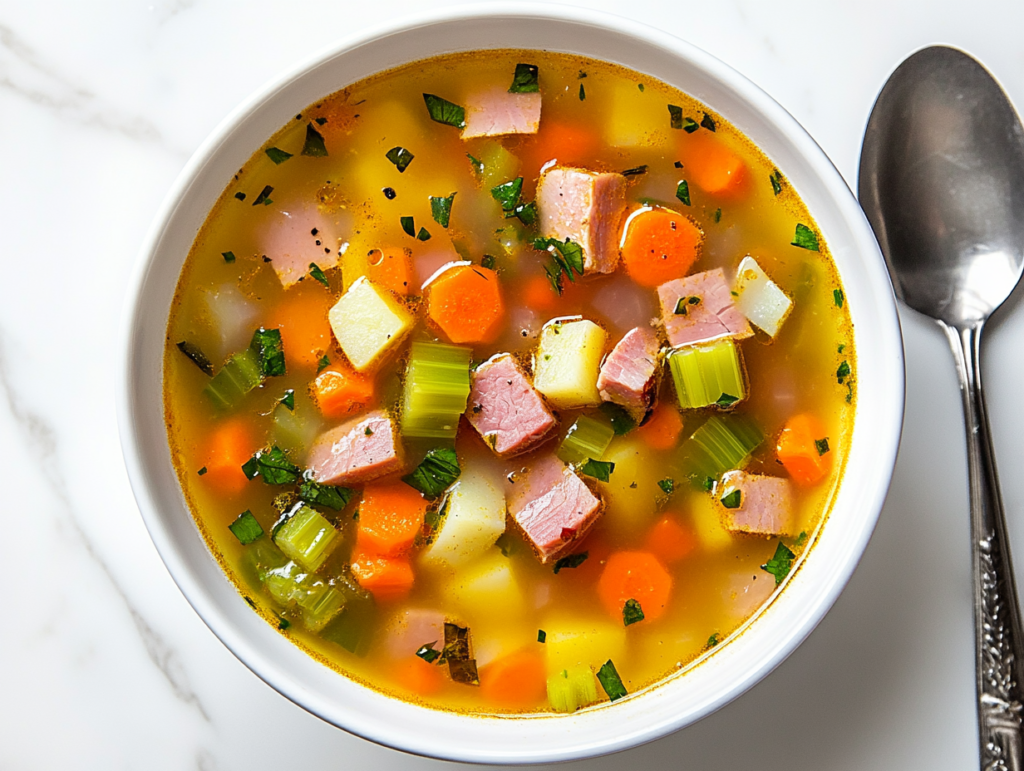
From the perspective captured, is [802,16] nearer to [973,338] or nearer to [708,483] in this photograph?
[973,338]

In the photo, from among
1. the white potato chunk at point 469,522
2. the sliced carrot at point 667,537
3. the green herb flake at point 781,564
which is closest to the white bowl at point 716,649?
the green herb flake at point 781,564

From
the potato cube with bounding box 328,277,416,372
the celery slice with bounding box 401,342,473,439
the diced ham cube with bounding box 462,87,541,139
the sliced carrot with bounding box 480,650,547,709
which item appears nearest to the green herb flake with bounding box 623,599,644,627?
the sliced carrot with bounding box 480,650,547,709

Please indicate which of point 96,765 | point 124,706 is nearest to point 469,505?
point 124,706

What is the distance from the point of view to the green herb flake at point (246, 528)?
1.98 meters

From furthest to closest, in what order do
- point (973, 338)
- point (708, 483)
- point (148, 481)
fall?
point (973, 338) → point (708, 483) → point (148, 481)

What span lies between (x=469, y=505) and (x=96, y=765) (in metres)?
1.29

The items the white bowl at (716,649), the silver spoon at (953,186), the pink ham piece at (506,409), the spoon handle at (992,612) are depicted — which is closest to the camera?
the white bowl at (716,649)

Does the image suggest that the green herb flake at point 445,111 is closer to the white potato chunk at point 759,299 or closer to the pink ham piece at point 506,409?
the pink ham piece at point 506,409

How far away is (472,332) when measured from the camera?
6.40ft

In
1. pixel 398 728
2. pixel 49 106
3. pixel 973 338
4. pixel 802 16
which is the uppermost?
pixel 802 16

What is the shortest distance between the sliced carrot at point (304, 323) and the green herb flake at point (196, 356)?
0.17m

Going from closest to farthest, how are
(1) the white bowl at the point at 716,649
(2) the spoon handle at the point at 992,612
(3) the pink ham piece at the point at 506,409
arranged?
(1) the white bowl at the point at 716,649, (3) the pink ham piece at the point at 506,409, (2) the spoon handle at the point at 992,612

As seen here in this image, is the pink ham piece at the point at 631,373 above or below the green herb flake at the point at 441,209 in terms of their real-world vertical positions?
below

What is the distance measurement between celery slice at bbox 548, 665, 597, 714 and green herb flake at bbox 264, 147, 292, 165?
4.50 ft
